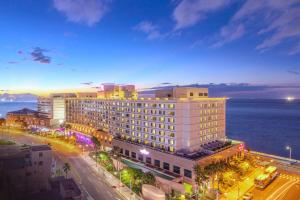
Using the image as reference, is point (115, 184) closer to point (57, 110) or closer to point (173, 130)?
point (173, 130)

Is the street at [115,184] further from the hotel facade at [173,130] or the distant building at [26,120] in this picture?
the distant building at [26,120]

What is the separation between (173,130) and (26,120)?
152 meters

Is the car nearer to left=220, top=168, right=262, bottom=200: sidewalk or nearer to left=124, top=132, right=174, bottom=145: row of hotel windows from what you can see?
left=220, top=168, right=262, bottom=200: sidewalk

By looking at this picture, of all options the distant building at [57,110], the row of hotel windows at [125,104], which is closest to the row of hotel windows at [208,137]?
the row of hotel windows at [125,104]

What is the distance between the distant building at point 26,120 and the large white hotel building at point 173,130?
90.2 meters

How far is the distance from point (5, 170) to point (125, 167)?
1557 inches

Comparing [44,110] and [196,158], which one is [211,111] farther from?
[44,110]

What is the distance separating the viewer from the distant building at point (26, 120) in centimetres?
17385

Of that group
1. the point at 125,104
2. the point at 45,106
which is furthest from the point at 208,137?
the point at 45,106

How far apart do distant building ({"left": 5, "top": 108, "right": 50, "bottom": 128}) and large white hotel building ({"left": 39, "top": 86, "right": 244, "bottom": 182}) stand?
9024 cm

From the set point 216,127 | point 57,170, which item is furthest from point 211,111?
point 57,170

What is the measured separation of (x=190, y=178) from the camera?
7069 cm

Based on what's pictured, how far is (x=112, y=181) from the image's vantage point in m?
74.8

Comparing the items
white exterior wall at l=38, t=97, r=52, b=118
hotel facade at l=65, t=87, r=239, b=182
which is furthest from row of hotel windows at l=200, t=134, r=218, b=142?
white exterior wall at l=38, t=97, r=52, b=118
